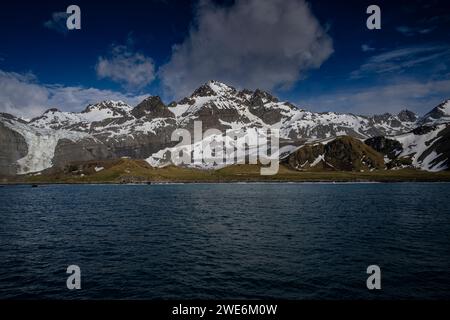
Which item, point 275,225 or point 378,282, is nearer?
point 378,282

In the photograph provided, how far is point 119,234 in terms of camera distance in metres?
A: 61.0

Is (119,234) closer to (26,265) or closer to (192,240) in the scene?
(192,240)

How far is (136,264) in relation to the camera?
4119cm

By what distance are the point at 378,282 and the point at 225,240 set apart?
2595cm
